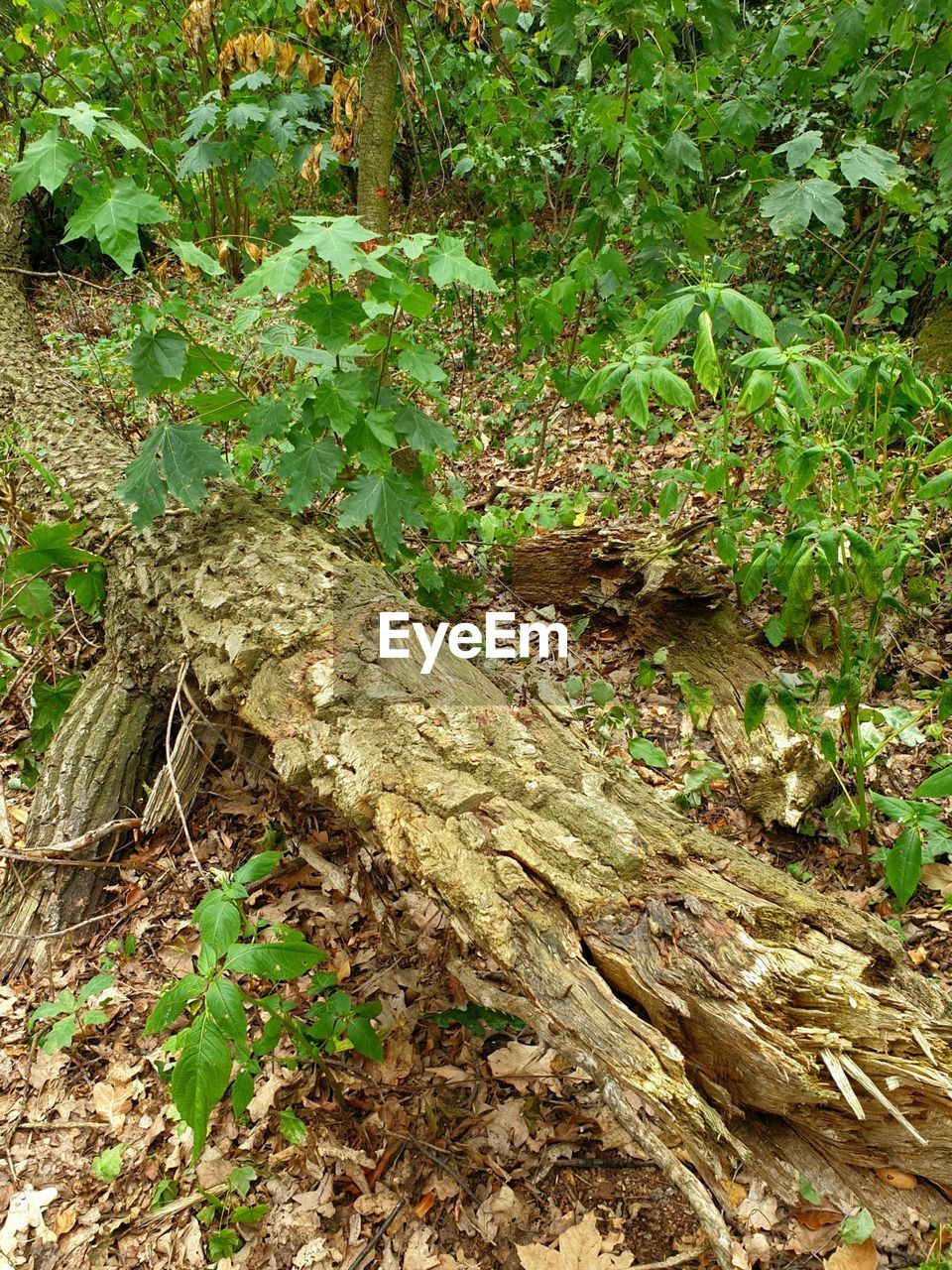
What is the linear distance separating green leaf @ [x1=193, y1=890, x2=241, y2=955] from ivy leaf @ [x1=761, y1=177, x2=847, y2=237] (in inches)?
110

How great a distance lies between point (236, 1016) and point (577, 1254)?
89 cm

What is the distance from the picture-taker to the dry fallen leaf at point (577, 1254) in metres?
1.65

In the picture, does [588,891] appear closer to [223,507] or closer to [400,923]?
[400,923]

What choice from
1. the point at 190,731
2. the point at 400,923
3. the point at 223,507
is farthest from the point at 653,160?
the point at 400,923

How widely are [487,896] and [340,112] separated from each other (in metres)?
3.66

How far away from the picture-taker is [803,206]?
2846 millimetres

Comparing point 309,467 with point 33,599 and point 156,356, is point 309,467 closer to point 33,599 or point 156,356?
point 156,356

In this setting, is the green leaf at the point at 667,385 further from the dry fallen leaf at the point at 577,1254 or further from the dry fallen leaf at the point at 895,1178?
the dry fallen leaf at the point at 577,1254

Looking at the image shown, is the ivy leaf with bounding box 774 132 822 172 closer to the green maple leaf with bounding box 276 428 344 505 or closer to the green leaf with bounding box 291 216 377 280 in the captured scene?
the green leaf with bounding box 291 216 377 280

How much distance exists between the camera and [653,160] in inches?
138

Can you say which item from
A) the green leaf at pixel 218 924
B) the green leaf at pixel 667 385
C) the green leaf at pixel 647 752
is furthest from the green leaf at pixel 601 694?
the green leaf at pixel 218 924

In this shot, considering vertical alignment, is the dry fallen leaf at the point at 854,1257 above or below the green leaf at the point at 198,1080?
below

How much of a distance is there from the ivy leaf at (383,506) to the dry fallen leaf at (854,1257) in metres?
2.03

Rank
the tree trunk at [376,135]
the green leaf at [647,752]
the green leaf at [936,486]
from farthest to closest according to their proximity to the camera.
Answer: the tree trunk at [376,135] → the green leaf at [647,752] → the green leaf at [936,486]
